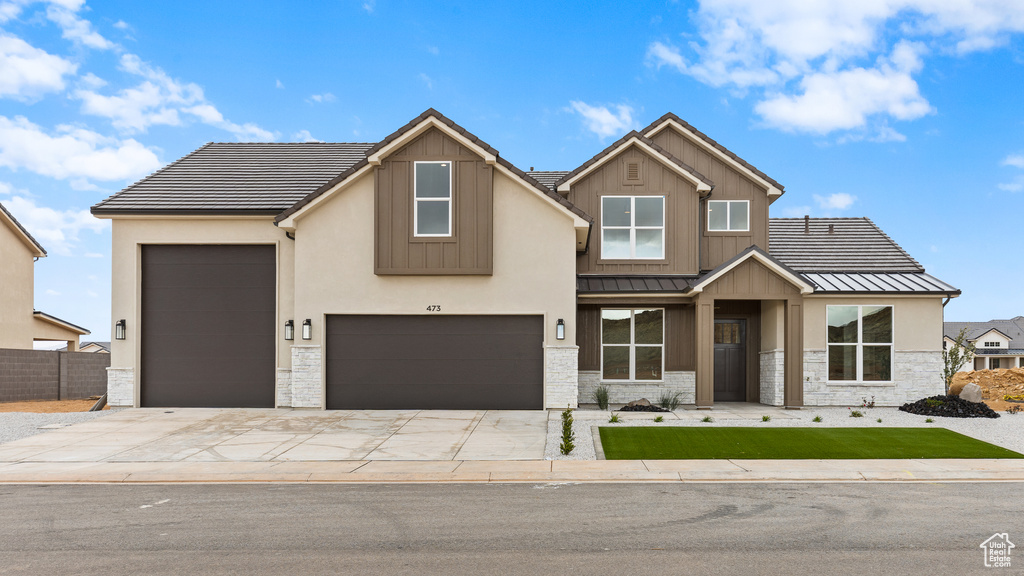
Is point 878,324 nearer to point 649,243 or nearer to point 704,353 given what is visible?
point 704,353

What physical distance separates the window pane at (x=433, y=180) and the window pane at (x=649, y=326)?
20.2ft

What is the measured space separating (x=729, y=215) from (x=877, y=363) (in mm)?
5500

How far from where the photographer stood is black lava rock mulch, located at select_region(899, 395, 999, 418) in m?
15.7

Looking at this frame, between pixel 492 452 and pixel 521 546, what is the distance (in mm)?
5358

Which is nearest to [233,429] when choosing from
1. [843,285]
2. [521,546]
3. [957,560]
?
[521,546]

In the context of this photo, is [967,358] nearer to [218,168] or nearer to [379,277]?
[379,277]

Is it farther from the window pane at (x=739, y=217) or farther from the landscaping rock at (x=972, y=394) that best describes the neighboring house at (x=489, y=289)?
the landscaping rock at (x=972, y=394)

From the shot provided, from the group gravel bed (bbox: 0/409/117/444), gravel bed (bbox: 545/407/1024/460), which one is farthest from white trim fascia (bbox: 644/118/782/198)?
gravel bed (bbox: 0/409/117/444)

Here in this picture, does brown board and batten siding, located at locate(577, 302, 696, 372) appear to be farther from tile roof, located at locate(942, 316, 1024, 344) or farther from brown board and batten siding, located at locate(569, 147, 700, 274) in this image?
tile roof, located at locate(942, 316, 1024, 344)

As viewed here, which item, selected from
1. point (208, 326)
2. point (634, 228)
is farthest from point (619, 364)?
point (208, 326)

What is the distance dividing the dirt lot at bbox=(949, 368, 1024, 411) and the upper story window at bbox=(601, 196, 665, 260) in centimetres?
A: 955

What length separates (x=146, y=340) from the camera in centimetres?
1786

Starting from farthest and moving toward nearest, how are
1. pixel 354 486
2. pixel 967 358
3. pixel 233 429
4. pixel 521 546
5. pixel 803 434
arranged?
pixel 967 358 → pixel 233 429 → pixel 803 434 → pixel 354 486 → pixel 521 546

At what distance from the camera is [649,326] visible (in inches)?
730
